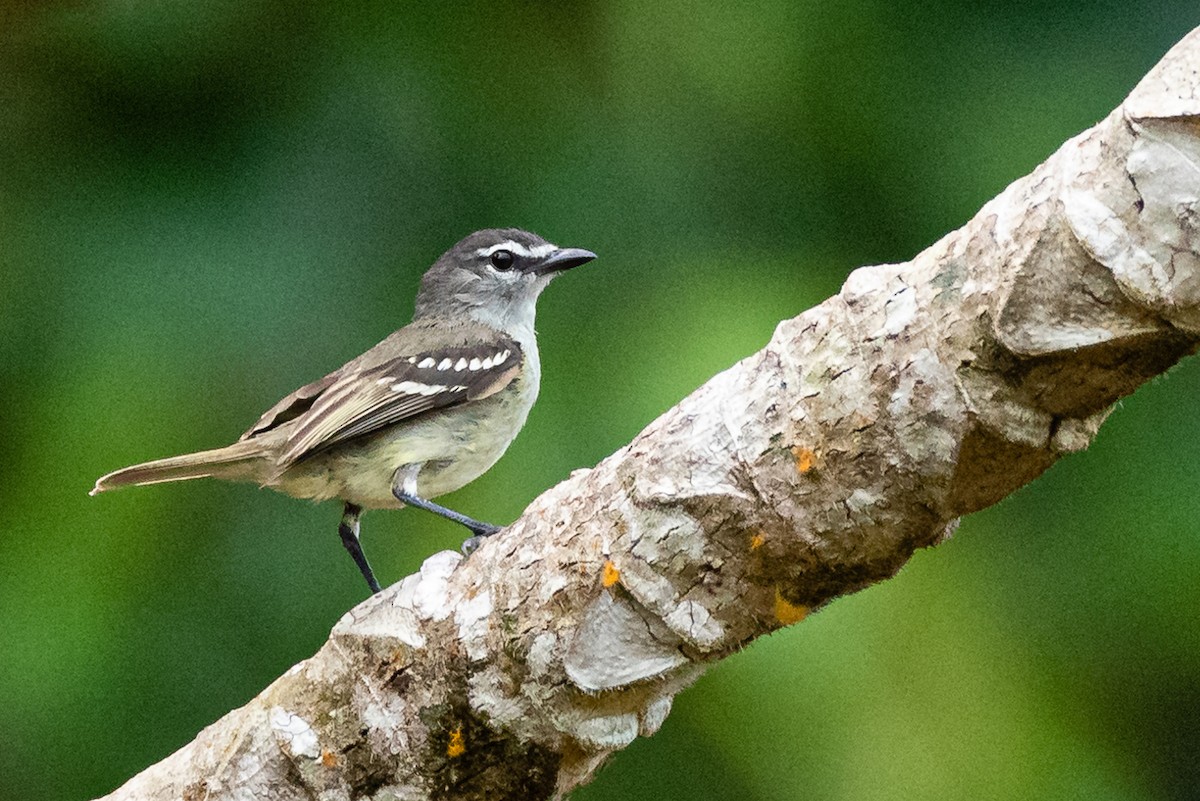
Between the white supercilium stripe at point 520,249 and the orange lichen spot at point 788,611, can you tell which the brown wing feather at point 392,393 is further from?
the orange lichen spot at point 788,611

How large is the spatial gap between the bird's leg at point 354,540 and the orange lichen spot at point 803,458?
1.99m

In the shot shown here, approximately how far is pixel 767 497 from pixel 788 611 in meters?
0.22

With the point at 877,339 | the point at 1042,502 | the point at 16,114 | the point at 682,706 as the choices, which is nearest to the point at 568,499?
the point at 877,339

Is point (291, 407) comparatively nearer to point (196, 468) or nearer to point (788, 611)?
point (196, 468)

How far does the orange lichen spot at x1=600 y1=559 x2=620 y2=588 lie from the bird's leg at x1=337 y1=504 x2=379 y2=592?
1655 millimetres

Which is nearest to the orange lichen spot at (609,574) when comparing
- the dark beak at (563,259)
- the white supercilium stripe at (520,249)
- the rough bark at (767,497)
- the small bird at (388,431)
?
the rough bark at (767,497)

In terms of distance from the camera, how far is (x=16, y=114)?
4.57 metres

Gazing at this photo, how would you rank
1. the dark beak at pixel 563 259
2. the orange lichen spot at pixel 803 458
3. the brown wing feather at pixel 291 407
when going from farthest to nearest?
1. the dark beak at pixel 563 259
2. the brown wing feather at pixel 291 407
3. the orange lichen spot at pixel 803 458

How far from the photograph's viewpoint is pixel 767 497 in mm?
2062

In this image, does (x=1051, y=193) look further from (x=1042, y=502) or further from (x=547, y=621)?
(x=1042, y=502)

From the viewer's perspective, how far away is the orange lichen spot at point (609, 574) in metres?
2.23

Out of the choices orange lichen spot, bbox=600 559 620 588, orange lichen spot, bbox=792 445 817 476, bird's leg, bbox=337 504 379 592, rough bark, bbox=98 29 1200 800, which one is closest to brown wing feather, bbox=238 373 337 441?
bird's leg, bbox=337 504 379 592

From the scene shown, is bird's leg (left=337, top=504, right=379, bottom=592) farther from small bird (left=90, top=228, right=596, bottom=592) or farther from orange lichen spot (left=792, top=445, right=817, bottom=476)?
orange lichen spot (left=792, top=445, right=817, bottom=476)

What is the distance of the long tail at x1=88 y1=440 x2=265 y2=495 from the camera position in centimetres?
348
